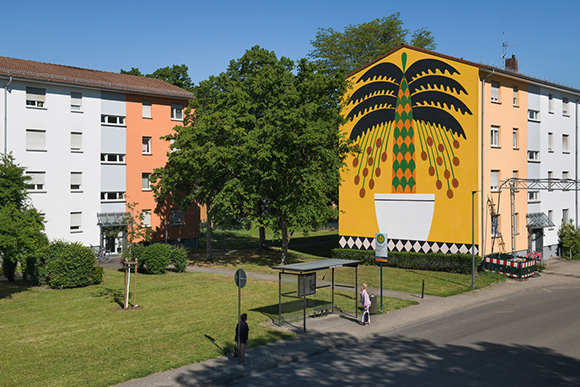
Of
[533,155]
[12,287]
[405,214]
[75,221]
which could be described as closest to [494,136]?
[533,155]

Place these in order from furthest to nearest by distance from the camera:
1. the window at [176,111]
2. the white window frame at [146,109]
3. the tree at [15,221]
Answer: the window at [176,111], the white window frame at [146,109], the tree at [15,221]

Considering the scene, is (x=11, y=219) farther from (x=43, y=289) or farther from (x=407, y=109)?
(x=407, y=109)

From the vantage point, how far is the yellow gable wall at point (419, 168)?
90.1 ft

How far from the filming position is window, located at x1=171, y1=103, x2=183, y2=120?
123 feet

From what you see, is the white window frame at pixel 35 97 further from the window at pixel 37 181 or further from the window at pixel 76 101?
the window at pixel 37 181

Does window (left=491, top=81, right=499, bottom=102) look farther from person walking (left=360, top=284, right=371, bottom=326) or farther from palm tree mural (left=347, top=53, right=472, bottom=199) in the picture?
person walking (left=360, top=284, right=371, bottom=326)

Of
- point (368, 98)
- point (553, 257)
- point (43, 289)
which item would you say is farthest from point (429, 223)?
point (43, 289)

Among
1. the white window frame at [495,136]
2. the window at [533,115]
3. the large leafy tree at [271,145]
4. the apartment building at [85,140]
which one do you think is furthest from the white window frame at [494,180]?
the apartment building at [85,140]

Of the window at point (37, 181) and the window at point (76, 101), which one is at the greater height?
the window at point (76, 101)

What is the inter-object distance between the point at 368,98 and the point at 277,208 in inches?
369

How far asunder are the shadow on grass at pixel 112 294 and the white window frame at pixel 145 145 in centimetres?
1633

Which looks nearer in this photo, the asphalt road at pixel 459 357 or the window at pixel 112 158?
the asphalt road at pixel 459 357

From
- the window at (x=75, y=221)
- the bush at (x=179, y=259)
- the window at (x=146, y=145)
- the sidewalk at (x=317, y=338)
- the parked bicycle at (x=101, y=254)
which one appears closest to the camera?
the sidewalk at (x=317, y=338)

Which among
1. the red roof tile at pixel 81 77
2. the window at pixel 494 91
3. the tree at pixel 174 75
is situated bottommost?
the window at pixel 494 91
